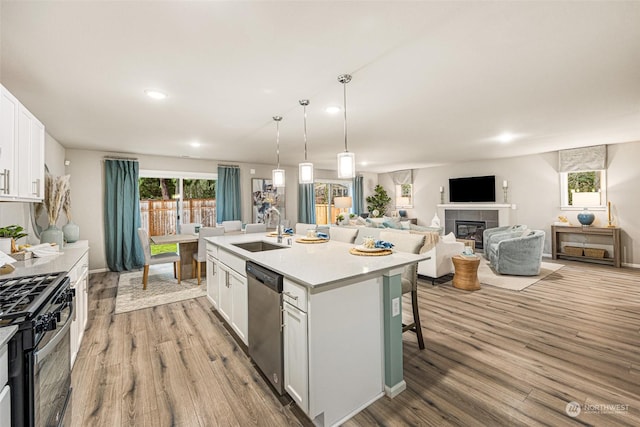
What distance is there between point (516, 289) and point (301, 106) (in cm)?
397

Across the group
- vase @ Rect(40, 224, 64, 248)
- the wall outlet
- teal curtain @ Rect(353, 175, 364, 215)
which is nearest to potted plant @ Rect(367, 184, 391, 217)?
teal curtain @ Rect(353, 175, 364, 215)

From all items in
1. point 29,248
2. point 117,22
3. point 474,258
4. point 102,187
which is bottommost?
point 474,258

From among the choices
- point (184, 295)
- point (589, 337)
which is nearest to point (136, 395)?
point (184, 295)

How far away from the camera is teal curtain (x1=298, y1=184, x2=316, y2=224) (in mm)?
8172

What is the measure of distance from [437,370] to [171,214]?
6.15 meters

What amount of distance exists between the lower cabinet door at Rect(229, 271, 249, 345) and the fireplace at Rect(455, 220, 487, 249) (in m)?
7.00

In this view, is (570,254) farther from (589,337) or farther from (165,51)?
(165,51)

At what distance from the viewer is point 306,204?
8.23m

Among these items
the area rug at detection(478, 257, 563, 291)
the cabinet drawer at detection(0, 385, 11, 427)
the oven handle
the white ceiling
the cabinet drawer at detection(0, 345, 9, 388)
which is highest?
the white ceiling

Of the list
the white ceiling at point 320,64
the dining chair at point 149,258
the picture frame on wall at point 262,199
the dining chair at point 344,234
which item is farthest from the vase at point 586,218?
the dining chair at point 149,258

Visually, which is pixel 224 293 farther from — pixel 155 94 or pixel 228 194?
pixel 228 194

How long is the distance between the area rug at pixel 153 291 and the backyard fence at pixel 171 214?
1.26 m

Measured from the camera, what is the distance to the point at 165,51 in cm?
201

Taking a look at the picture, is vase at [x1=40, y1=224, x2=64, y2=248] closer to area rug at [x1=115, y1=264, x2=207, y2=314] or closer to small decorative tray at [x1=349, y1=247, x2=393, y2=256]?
area rug at [x1=115, y1=264, x2=207, y2=314]
